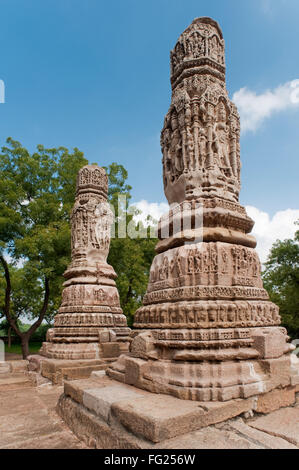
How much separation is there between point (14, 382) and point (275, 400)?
4.68m

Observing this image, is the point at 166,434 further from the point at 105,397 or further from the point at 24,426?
the point at 24,426

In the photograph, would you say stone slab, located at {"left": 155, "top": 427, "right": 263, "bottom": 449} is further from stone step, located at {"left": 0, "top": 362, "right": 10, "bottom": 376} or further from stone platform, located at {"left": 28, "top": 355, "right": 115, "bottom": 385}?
stone step, located at {"left": 0, "top": 362, "right": 10, "bottom": 376}

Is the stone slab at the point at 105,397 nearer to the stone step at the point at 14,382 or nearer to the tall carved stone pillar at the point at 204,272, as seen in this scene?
the tall carved stone pillar at the point at 204,272

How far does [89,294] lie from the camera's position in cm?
661

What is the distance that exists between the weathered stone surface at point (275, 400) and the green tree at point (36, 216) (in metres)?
9.06

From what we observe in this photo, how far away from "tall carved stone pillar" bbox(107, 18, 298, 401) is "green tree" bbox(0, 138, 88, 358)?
25.7 feet

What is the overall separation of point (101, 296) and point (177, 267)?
3.65 meters

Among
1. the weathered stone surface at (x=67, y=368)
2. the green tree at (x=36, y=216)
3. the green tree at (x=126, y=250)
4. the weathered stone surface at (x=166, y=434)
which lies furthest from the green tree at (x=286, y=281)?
the weathered stone surface at (x=166, y=434)

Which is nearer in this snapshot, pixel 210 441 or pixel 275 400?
pixel 210 441

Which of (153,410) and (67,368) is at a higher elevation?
(153,410)

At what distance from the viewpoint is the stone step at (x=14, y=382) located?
549 cm

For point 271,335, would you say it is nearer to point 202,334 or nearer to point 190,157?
point 202,334

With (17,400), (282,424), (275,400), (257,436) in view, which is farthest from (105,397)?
(17,400)

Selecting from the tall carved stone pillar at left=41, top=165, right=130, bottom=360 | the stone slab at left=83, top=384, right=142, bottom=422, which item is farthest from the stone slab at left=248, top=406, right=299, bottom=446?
the tall carved stone pillar at left=41, top=165, right=130, bottom=360
